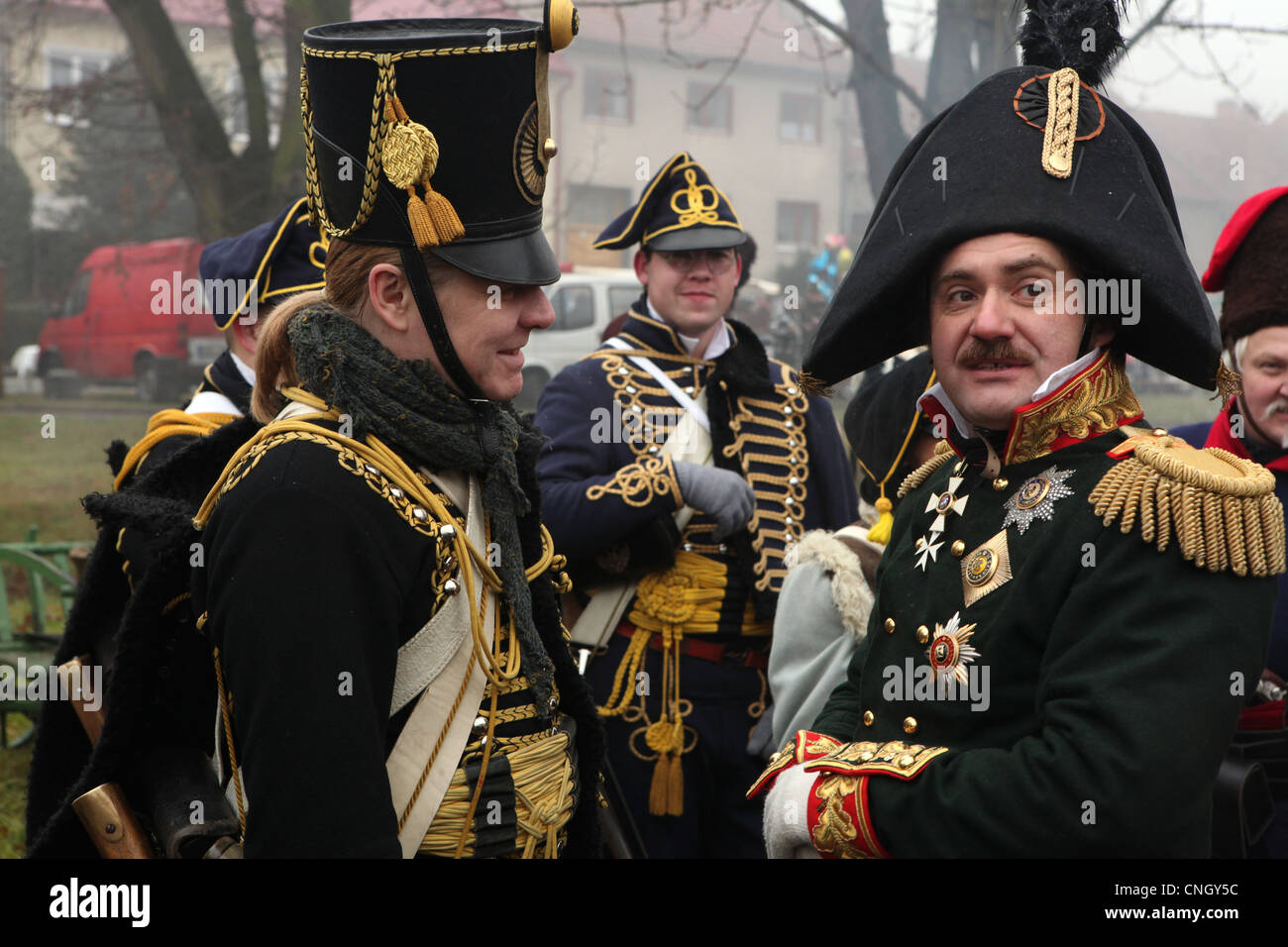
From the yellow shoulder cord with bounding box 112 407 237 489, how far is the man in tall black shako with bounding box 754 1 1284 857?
74.4 inches

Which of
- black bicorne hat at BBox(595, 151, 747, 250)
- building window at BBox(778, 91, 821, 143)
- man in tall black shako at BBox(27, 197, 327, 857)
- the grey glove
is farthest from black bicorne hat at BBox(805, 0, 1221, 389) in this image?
building window at BBox(778, 91, 821, 143)

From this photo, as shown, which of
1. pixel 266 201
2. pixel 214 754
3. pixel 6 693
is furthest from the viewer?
pixel 266 201

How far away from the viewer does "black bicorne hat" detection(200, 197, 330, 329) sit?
12.0 feet

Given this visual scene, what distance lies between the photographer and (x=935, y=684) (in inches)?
80.8

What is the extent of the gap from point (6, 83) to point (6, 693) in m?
6.23

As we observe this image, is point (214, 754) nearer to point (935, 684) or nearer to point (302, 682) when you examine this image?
point (302, 682)

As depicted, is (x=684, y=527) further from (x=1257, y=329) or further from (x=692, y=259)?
(x=1257, y=329)

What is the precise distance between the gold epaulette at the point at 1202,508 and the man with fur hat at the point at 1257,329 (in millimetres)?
1359

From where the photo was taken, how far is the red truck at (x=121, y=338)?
16812 millimetres

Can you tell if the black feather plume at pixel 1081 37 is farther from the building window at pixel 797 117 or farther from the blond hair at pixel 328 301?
the building window at pixel 797 117

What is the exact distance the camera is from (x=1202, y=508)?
1.79m

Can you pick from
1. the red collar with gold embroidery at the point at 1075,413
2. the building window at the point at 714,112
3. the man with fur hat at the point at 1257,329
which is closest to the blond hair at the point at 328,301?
the red collar with gold embroidery at the point at 1075,413

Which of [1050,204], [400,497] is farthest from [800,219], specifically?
[400,497]
